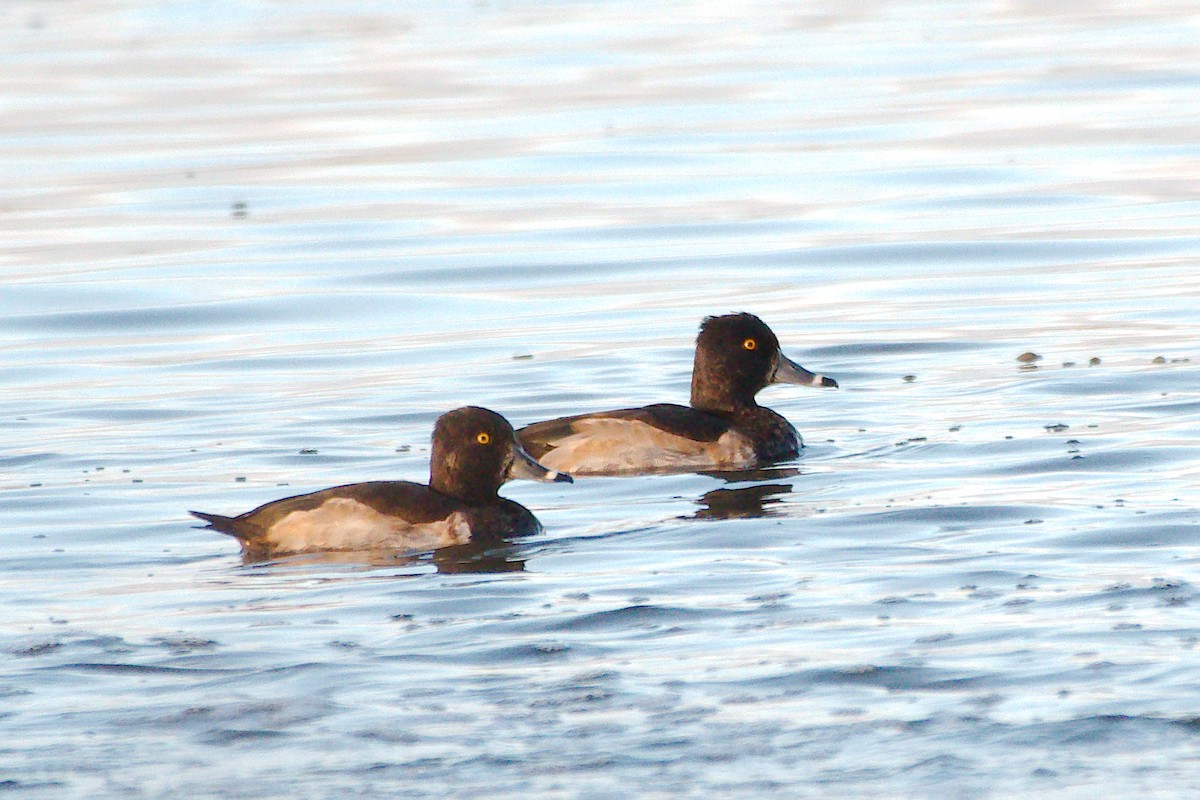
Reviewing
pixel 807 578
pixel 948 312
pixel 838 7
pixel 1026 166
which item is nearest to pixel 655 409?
pixel 807 578

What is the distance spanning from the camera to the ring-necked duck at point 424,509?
387 inches

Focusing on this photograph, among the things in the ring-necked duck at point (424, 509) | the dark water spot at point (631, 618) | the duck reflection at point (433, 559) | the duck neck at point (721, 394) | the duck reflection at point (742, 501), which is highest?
the duck neck at point (721, 394)

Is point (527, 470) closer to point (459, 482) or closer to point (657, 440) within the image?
point (459, 482)

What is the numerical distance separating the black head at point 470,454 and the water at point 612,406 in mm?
499

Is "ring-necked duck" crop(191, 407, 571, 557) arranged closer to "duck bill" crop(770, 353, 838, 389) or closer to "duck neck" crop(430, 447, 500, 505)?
"duck neck" crop(430, 447, 500, 505)

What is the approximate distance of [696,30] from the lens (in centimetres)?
4075

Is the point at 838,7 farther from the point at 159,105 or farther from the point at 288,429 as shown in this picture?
the point at 288,429

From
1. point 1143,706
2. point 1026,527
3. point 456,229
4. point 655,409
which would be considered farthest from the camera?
point 456,229

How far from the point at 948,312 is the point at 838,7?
27.4 m

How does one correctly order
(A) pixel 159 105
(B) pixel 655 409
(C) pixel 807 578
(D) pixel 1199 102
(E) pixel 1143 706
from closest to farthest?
1. (E) pixel 1143 706
2. (C) pixel 807 578
3. (B) pixel 655 409
4. (D) pixel 1199 102
5. (A) pixel 159 105

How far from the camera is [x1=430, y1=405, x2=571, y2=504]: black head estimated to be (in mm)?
10320

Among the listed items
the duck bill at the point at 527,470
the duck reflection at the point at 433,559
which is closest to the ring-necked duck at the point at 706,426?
the duck bill at the point at 527,470

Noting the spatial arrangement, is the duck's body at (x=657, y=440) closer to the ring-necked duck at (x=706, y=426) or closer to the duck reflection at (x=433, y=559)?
the ring-necked duck at (x=706, y=426)

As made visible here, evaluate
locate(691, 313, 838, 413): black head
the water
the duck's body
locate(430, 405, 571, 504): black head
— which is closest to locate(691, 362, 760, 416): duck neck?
locate(691, 313, 838, 413): black head
